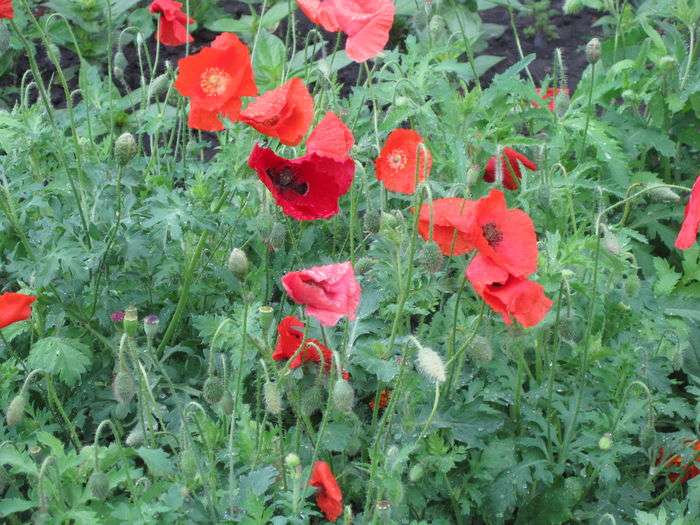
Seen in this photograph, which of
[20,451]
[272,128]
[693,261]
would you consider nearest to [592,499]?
[693,261]

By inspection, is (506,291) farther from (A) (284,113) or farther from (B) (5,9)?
(B) (5,9)

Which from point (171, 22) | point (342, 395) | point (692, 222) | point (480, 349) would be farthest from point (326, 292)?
point (171, 22)

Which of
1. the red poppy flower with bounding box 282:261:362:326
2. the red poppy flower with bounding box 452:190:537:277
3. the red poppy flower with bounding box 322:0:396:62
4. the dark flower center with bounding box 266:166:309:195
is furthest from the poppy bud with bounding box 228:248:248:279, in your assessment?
the red poppy flower with bounding box 322:0:396:62

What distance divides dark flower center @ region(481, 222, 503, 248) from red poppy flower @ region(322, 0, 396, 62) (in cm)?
51

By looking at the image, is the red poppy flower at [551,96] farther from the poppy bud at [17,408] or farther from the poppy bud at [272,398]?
the poppy bud at [17,408]

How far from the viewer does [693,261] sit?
289 centimetres

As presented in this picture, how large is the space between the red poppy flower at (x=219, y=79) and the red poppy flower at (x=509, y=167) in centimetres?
85

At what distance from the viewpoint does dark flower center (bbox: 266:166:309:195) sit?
220cm

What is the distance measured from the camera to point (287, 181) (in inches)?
87.0

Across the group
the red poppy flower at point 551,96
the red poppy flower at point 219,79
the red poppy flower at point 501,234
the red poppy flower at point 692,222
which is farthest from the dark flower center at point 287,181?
the red poppy flower at point 551,96

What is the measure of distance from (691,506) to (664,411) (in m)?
0.25

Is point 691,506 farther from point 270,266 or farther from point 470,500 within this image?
point 270,266

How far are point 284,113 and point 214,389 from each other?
0.58 metres

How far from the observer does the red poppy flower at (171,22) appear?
3.02 meters
